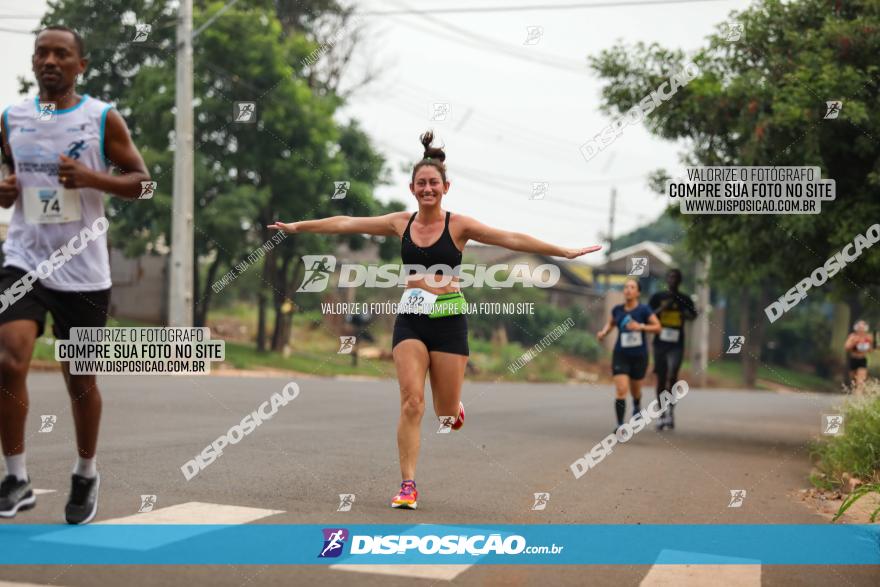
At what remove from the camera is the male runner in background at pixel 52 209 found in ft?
15.8

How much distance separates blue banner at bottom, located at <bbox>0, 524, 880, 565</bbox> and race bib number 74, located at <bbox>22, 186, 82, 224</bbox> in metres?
1.56

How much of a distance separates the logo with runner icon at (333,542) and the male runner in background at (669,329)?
9375 millimetres

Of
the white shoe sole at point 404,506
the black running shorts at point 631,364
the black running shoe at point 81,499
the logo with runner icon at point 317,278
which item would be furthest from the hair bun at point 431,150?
the black running shorts at point 631,364

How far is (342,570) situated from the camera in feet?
17.0

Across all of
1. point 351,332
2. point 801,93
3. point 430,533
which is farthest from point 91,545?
point 351,332

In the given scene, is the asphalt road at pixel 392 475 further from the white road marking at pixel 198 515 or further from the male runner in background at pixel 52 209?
the male runner in background at pixel 52 209

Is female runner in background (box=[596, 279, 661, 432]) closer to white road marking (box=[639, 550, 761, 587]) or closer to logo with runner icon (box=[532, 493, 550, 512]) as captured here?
logo with runner icon (box=[532, 493, 550, 512])

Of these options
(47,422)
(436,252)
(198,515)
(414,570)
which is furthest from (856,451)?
(47,422)

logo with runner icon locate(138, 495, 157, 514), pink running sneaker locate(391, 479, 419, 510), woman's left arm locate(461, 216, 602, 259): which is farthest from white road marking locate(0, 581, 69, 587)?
woman's left arm locate(461, 216, 602, 259)

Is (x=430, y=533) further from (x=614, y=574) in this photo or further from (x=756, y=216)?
(x=756, y=216)

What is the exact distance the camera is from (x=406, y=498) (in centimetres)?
694

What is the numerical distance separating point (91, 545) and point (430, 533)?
1.83 metres

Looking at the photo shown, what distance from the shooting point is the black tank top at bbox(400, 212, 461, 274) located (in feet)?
22.4

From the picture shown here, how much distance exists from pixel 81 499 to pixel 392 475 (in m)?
3.39
